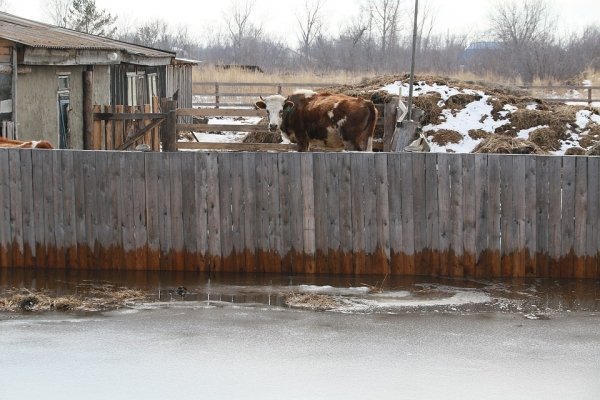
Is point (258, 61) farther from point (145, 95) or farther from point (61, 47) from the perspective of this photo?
point (61, 47)

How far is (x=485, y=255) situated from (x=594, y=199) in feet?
4.67

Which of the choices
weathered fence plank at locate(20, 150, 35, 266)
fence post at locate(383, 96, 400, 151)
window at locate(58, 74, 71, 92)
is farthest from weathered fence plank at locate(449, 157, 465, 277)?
window at locate(58, 74, 71, 92)

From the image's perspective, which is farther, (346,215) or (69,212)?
(69,212)

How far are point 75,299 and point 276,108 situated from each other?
355 inches

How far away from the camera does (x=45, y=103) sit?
19.6 m

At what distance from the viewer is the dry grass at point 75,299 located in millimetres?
10719

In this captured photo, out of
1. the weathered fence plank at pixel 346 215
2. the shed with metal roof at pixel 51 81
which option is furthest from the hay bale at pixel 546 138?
the weathered fence plank at pixel 346 215

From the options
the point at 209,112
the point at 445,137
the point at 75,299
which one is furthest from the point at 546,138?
the point at 75,299

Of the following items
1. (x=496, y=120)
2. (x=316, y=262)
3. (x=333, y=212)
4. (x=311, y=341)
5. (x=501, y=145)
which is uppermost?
(x=496, y=120)

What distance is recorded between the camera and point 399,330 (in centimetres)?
981

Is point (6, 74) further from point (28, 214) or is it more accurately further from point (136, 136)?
point (28, 214)

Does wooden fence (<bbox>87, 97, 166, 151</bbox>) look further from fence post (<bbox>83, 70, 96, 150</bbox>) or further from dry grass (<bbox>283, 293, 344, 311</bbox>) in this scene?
dry grass (<bbox>283, 293, 344, 311</bbox>)

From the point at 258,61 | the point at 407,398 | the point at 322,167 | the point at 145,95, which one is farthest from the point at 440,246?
the point at 258,61

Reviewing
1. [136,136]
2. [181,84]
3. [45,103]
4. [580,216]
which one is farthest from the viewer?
[181,84]
